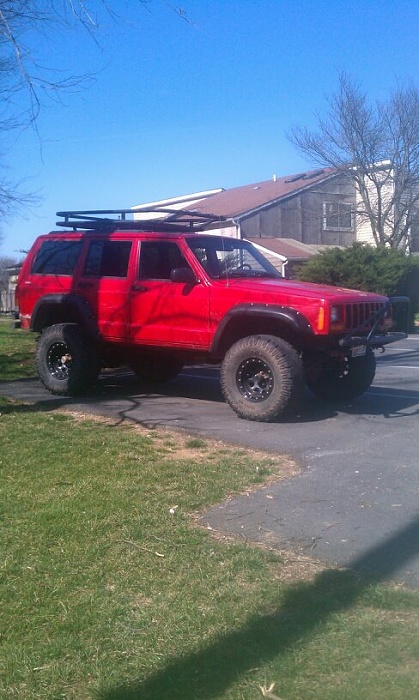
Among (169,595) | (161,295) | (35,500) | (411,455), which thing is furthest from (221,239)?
(169,595)

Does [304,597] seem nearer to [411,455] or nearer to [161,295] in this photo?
[411,455]

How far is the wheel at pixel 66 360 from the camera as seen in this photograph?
413 inches

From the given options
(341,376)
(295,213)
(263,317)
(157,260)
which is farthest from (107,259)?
(295,213)

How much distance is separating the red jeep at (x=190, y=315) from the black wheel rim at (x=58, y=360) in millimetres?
14

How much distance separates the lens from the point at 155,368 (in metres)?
11.7

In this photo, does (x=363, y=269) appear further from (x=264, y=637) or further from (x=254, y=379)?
(x=264, y=637)

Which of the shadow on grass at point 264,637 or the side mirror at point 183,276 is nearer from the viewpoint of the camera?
the shadow on grass at point 264,637

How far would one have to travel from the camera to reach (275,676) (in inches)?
139

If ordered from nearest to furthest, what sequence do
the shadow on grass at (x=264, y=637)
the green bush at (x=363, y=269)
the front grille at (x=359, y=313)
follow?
the shadow on grass at (x=264, y=637), the front grille at (x=359, y=313), the green bush at (x=363, y=269)

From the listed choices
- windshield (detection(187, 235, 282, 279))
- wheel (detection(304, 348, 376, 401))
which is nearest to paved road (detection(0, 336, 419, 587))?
wheel (detection(304, 348, 376, 401))

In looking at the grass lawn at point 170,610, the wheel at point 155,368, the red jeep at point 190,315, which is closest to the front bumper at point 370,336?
the red jeep at point 190,315

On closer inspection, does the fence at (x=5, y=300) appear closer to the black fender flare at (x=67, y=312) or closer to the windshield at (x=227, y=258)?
the black fender flare at (x=67, y=312)

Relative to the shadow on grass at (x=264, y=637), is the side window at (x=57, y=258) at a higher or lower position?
higher

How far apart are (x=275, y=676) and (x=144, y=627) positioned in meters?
0.76
